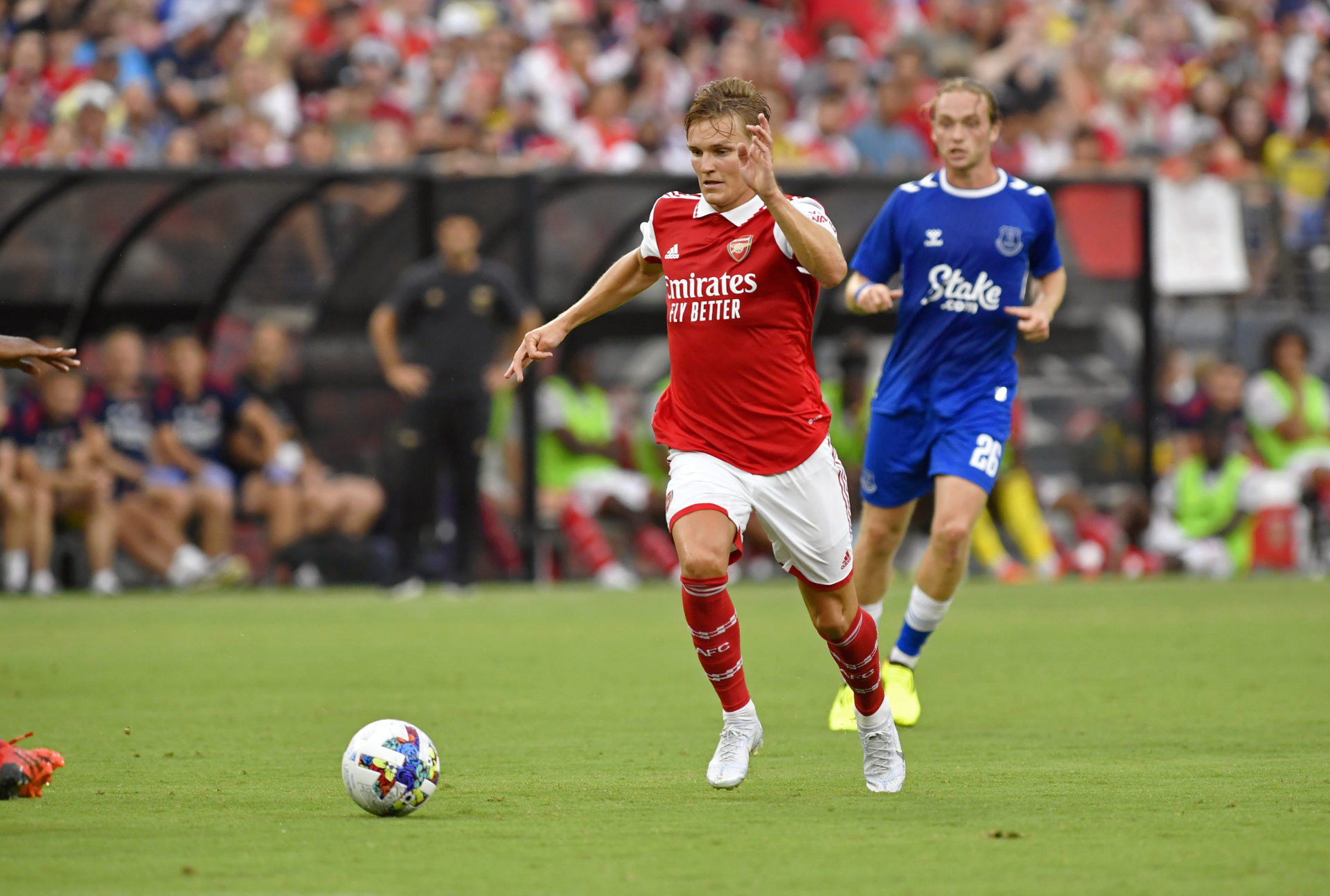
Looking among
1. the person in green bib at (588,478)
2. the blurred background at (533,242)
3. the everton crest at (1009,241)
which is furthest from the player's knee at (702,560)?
the person in green bib at (588,478)

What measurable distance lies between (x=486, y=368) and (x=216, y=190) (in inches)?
119

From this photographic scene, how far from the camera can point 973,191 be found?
856cm

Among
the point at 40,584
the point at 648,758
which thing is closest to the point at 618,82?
the point at 40,584

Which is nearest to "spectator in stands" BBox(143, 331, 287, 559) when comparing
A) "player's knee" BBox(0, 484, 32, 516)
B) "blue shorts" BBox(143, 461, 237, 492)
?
"blue shorts" BBox(143, 461, 237, 492)

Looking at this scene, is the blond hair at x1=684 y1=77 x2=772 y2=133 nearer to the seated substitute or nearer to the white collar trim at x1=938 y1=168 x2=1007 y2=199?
the white collar trim at x1=938 y1=168 x2=1007 y2=199

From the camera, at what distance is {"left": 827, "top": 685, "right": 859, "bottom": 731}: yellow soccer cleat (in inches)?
315

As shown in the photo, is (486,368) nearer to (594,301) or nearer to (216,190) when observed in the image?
(216,190)

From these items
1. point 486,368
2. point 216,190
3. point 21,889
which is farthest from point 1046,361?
point 21,889

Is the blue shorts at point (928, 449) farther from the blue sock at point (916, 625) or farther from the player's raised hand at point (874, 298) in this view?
the player's raised hand at point (874, 298)

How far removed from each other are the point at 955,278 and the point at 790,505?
2.48 metres

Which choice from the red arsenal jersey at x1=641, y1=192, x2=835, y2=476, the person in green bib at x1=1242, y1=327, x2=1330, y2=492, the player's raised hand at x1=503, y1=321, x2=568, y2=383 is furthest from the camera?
the person in green bib at x1=1242, y1=327, x2=1330, y2=492

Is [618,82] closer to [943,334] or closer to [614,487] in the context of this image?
[614,487]

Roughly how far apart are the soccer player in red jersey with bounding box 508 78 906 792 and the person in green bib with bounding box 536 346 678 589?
1000 cm

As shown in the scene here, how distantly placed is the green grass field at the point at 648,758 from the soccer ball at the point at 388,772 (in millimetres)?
74
